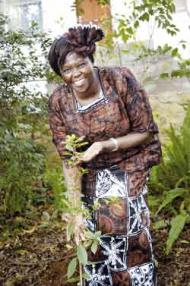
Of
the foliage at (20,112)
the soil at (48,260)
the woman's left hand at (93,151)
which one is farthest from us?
the foliage at (20,112)

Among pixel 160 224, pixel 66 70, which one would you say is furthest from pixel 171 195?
pixel 66 70

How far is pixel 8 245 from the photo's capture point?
4.03 m

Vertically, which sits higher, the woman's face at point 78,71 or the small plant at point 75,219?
the woman's face at point 78,71

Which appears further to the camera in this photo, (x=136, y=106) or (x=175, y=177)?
(x=175, y=177)

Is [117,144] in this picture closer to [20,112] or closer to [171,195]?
[20,112]

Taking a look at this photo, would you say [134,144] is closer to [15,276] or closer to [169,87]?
[15,276]

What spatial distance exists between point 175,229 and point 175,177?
2.80ft

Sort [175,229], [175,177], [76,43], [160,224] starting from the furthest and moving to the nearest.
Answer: [175,177]
[160,224]
[175,229]
[76,43]

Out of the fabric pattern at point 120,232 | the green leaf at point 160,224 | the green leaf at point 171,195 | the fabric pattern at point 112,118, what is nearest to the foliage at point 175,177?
the green leaf at point 171,195

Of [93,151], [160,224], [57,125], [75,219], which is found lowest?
[160,224]

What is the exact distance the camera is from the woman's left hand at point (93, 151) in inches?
84.7

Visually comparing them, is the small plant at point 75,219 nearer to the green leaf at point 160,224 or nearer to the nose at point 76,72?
the nose at point 76,72

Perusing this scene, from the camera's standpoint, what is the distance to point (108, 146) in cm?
223

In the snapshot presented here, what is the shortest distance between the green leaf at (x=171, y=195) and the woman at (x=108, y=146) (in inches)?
55.5
